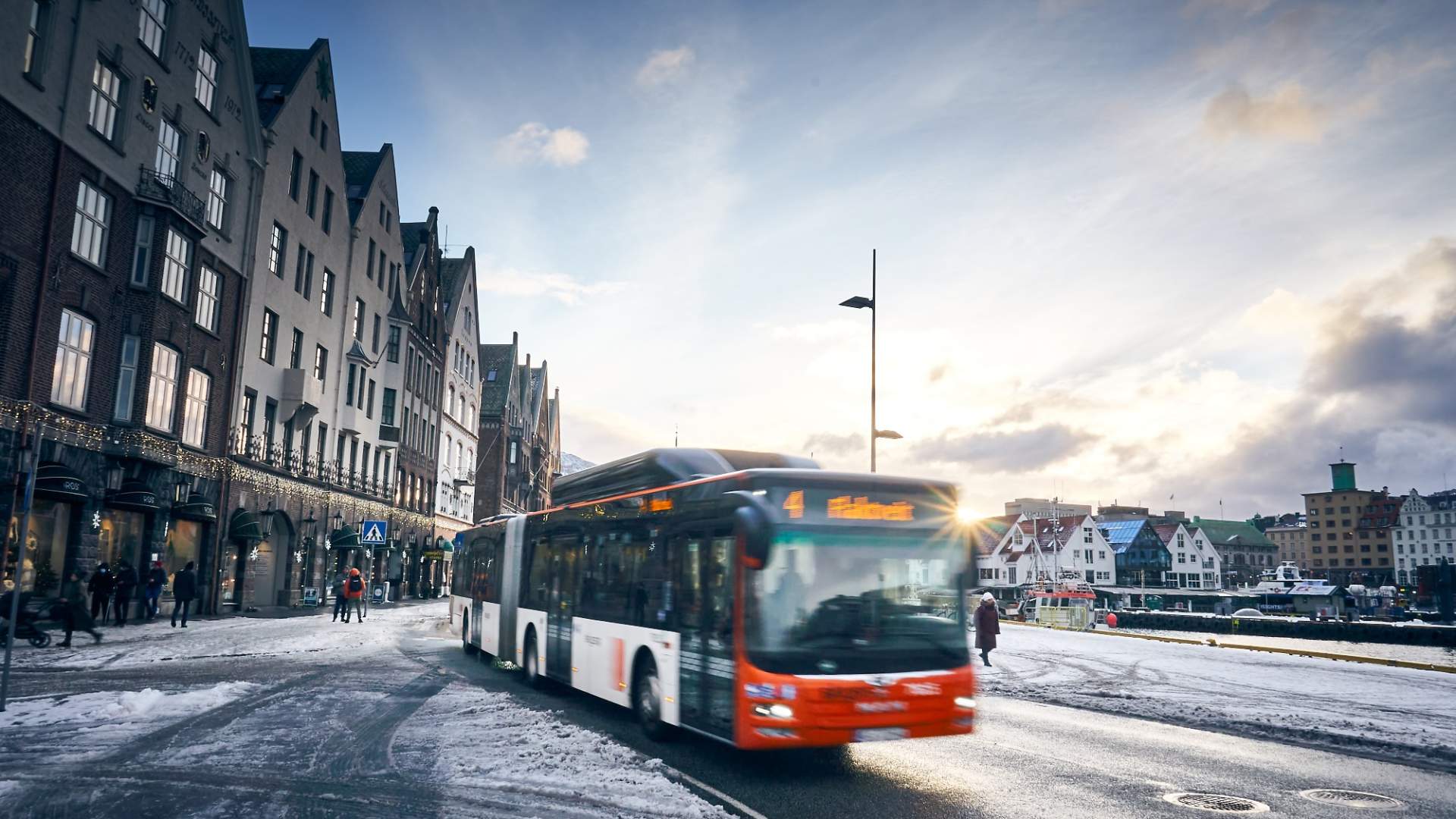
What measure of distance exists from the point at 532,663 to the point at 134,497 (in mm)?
14864

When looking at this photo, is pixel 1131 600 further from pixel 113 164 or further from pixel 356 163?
pixel 113 164

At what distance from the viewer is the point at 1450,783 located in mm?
9227

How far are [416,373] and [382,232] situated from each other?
855 centimetres

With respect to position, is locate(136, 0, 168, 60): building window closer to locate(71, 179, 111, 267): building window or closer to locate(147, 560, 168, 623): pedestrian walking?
locate(71, 179, 111, 267): building window

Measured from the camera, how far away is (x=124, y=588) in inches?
937

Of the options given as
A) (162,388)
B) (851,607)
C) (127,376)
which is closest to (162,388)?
(162,388)

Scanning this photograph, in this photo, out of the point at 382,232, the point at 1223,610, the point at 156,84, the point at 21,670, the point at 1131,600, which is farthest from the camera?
the point at 1131,600

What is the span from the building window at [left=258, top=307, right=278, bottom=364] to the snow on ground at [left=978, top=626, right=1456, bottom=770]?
83.9ft

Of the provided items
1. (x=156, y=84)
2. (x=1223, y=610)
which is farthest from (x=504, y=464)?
(x=1223, y=610)

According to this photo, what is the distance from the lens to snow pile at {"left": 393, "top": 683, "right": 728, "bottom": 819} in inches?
298

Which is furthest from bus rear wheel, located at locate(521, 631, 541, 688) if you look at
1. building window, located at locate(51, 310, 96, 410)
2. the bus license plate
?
building window, located at locate(51, 310, 96, 410)

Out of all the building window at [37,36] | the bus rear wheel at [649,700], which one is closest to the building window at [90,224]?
the building window at [37,36]

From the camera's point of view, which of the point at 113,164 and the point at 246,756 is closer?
the point at 246,756

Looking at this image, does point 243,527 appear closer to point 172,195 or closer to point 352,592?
point 352,592
